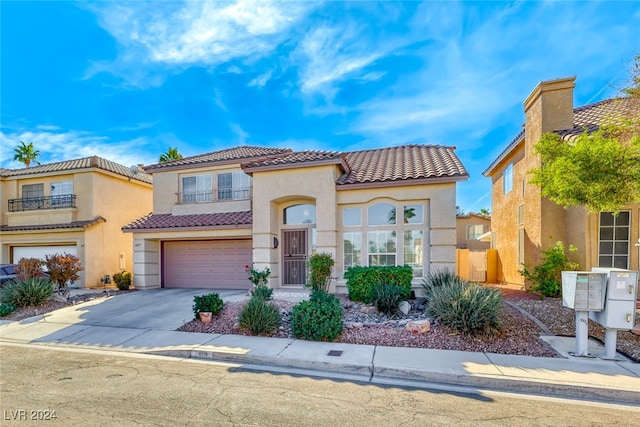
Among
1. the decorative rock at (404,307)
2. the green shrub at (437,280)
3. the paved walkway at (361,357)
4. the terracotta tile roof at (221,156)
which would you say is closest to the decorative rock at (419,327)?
the paved walkway at (361,357)

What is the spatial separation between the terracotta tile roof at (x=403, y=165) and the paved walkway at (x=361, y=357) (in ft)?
19.8

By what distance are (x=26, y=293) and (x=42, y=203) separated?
31.6ft

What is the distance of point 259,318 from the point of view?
25.6ft

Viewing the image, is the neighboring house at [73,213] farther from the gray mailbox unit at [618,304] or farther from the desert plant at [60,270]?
the gray mailbox unit at [618,304]

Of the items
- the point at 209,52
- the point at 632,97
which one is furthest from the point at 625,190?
the point at 209,52

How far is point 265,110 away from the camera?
18.0 meters

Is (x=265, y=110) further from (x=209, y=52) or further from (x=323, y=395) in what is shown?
(x=323, y=395)

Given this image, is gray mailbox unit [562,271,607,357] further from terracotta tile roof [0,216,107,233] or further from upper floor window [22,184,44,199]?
upper floor window [22,184,44,199]

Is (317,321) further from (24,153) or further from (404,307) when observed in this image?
(24,153)

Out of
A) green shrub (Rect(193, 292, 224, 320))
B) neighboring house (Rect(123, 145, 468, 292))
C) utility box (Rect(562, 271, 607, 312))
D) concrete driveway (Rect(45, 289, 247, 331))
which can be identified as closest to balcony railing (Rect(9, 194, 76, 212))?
neighboring house (Rect(123, 145, 468, 292))

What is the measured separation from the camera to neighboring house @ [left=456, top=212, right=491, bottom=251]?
29922 mm

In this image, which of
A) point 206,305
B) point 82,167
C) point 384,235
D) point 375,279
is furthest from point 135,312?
point 82,167

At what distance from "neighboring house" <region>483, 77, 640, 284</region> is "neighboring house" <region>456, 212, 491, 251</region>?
15353 millimetres

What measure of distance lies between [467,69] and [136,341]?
13043 millimetres
